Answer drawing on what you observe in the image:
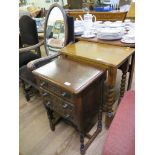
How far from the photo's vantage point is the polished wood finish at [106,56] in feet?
3.86

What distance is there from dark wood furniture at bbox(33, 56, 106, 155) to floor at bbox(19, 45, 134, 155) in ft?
0.36

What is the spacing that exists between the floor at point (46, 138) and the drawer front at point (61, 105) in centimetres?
36

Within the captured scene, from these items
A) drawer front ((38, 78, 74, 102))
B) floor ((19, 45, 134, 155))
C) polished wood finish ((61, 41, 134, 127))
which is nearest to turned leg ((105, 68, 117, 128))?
polished wood finish ((61, 41, 134, 127))

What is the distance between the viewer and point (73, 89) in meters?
0.96

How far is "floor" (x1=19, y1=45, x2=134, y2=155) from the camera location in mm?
1341

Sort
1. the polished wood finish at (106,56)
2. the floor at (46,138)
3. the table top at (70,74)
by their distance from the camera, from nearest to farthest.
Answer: the table top at (70,74) < the polished wood finish at (106,56) < the floor at (46,138)

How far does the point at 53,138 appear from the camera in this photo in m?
1.46

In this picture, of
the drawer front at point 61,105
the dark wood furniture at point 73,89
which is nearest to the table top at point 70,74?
the dark wood furniture at point 73,89

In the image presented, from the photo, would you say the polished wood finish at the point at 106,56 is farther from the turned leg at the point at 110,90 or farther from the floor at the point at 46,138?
the floor at the point at 46,138

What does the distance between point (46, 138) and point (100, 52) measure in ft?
2.95
